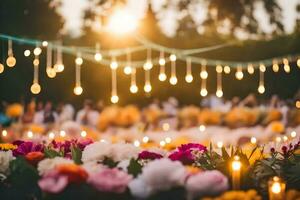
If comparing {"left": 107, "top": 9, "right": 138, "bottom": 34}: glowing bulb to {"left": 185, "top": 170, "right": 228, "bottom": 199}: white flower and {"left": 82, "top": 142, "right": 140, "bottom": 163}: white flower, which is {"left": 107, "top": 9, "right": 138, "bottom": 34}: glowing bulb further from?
{"left": 185, "top": 170, "right": 228, "bottom": 199}: white flower

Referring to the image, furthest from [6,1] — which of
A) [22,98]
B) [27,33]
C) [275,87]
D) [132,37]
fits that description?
[275,87]

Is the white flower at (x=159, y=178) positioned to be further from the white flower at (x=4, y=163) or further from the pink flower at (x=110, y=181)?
the white flower at (x=4, y=163)

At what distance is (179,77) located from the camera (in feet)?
36.8

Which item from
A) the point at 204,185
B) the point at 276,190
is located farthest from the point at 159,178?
the point at 276,190

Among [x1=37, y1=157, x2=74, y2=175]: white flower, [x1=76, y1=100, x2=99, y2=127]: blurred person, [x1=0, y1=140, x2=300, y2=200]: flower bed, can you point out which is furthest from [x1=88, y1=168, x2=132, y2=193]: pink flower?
[x1=76, y1=100, x2=99, y2=127]: blurred person

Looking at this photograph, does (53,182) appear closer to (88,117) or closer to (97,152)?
(97,152)

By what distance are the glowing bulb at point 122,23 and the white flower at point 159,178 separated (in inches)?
307

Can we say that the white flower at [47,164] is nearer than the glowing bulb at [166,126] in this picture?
Yes

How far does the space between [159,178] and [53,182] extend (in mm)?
409

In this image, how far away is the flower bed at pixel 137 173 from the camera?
2.50 metres

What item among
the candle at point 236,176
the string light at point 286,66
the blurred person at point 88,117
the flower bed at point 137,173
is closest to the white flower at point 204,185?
the flower bed at point 137,173

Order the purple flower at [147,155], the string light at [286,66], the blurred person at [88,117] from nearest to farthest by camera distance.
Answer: the purple flower at [147,155], the string light at [286,66], the blurred person at [88,117]

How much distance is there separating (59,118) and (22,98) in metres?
0.64

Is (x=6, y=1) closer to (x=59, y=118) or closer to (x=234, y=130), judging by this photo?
(x=59, y=118)
